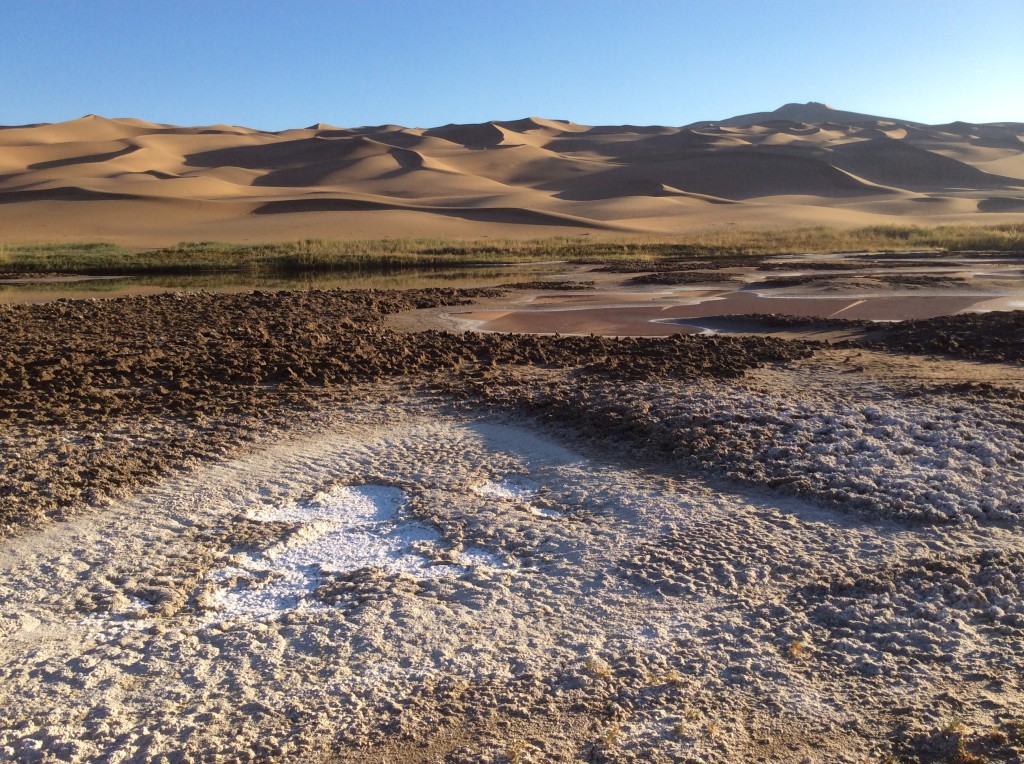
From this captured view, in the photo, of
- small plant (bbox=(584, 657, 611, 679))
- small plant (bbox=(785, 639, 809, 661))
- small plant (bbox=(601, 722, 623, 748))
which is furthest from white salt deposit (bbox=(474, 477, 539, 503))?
small plant (bbox=(601, 722, 623, 748))

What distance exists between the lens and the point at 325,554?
5.98 m

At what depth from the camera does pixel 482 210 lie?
62125 millimetres

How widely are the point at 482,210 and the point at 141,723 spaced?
195 ft

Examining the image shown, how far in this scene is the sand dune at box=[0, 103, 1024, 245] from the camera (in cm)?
5766

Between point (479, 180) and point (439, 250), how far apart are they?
47558mm

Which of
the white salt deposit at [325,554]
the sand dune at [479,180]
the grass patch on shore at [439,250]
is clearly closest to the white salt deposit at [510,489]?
the white salt deposit at [325,554]

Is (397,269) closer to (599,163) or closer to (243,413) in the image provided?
(243,413)

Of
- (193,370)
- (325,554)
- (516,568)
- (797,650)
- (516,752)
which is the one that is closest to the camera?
(516,752)

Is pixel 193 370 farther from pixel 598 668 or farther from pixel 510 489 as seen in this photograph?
pixel 598 668

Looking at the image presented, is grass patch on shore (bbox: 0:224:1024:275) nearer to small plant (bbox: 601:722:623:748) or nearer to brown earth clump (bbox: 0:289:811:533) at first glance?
brown earth clump (bbox: 0:289:811:533)

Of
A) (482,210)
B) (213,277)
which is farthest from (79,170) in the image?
(213,277)

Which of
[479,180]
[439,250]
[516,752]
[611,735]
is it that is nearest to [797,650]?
[611,735]

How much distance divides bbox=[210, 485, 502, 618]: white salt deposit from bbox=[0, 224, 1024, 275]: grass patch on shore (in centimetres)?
2723

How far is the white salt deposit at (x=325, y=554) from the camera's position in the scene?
5.33 m
